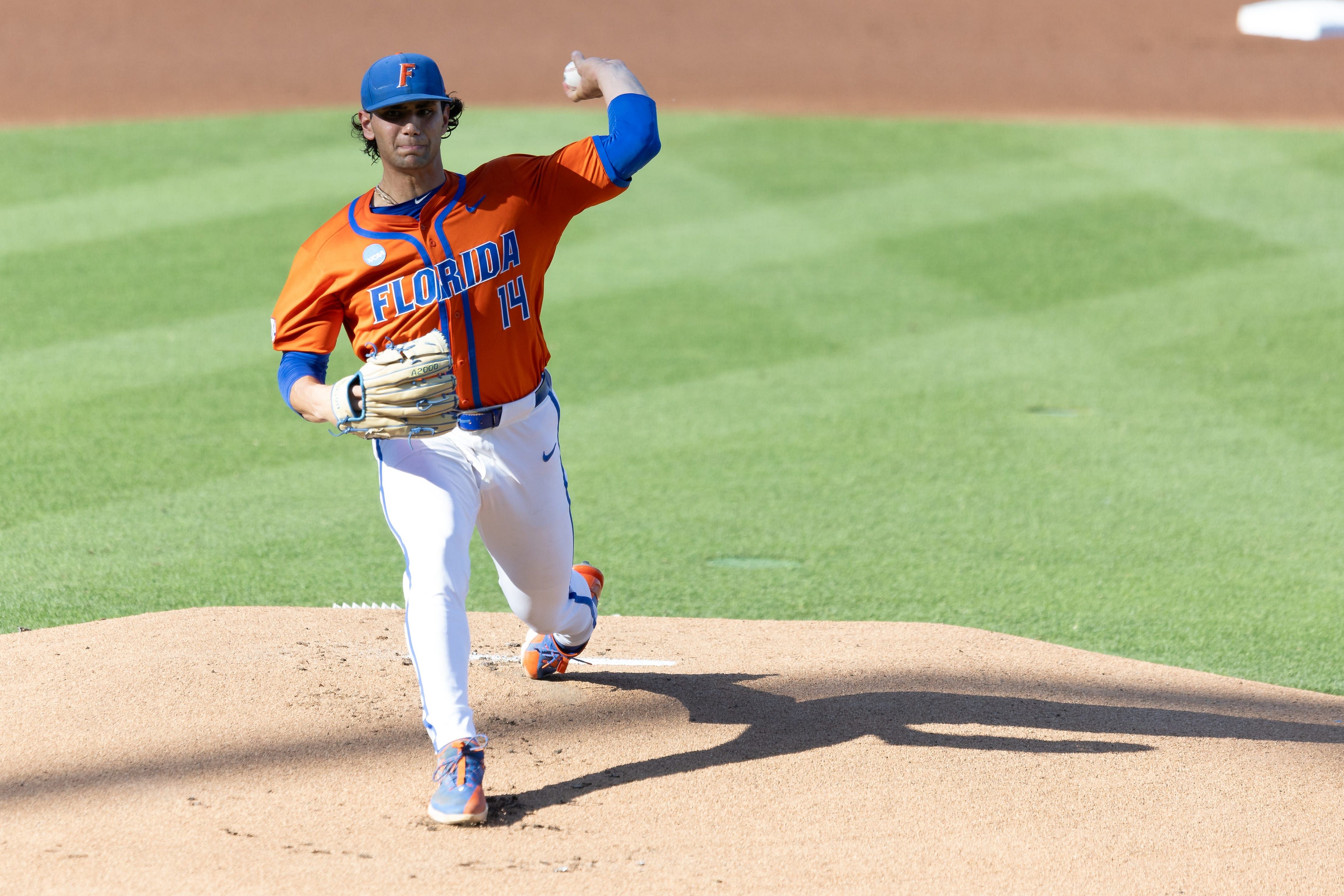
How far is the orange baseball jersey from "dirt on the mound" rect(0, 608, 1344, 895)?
1.02 m

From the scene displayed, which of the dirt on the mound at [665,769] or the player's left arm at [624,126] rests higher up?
the player's left arm at [624,126]

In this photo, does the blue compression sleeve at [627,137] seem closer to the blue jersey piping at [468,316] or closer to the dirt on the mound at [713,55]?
the blue jersey piping at [468,316]

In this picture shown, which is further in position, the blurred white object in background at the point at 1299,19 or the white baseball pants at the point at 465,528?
the blurred white object in background at the point at 1299,19

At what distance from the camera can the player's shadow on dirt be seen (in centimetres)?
404

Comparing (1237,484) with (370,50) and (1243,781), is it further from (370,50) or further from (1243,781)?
(370,50)

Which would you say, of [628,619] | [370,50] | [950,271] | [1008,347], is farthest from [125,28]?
[628,619]

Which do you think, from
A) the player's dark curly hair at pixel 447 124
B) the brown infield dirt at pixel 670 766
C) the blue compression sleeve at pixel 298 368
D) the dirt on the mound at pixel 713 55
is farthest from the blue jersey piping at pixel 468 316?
the dirt on the mound at pixel 713 55

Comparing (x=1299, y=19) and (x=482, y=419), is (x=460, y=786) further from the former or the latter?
(x=1299, y=19)

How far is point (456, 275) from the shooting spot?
3.85m

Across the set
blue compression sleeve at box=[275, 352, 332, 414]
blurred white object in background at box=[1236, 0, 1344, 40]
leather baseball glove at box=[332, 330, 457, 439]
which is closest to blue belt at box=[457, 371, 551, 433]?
leather baseball glove at box=[332, 330, 457, 439]

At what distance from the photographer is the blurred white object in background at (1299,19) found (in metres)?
8.98

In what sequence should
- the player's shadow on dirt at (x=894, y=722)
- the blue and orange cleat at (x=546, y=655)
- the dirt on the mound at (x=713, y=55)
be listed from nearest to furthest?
the player's shadow on dirt at (x=894, y=722), the blue and orange cleat at (x=546, y=655), the dirt on the mound at (x=713, y=55)

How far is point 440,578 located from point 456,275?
0.80 metres

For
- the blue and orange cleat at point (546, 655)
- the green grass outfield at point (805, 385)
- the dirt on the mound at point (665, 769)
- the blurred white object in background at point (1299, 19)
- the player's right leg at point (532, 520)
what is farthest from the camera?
the blurred white object in background at point (1299, 19)
